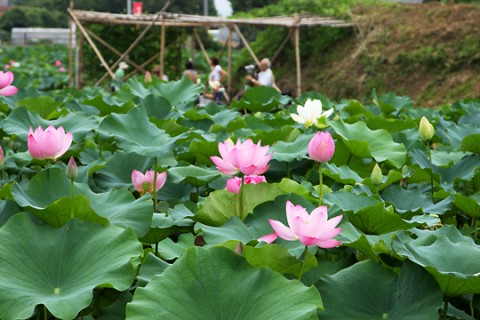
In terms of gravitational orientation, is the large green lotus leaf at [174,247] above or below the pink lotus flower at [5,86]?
above

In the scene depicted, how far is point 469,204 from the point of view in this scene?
164cm

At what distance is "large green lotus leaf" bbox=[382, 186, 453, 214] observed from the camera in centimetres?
166

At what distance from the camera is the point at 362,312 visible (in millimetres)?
1131

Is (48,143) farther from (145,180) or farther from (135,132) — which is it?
(135,132)

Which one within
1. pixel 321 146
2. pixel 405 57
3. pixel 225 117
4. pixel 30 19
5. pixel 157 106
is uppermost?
pixel 321 146

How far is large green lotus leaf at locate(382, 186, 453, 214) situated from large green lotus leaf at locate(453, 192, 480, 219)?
0.9 inches

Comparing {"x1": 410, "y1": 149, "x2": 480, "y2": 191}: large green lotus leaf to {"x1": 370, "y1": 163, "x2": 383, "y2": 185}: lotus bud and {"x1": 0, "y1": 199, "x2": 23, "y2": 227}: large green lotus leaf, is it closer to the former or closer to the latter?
{"x1": 370, "y1": 163, "x2": 383, "y2": 185}: lotus bud

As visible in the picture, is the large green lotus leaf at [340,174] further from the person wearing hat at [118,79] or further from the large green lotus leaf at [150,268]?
the person wearing hat at [118,79]

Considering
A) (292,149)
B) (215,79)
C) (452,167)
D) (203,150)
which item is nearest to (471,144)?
(452,167)

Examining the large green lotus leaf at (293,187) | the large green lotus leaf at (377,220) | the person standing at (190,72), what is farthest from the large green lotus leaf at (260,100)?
the person standing at (190,72)

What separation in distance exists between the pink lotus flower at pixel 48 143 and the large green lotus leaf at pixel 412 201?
710 mm

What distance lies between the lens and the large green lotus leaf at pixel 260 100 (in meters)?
3.58

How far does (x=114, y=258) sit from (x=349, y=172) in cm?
83

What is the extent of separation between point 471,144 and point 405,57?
10.6 m
